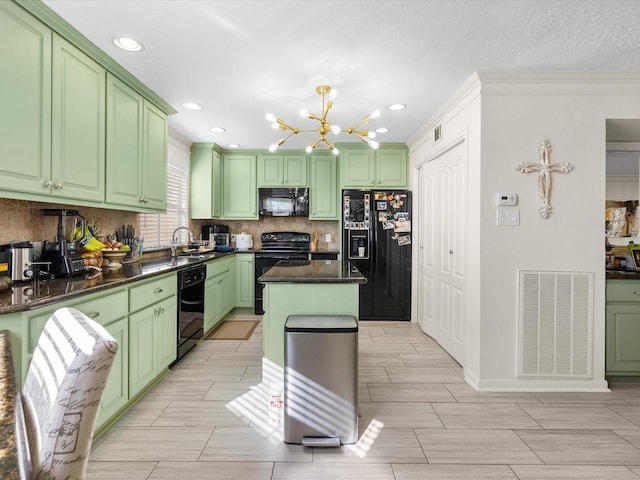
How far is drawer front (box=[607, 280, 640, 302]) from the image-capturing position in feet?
8.68

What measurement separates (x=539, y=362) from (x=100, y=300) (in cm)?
308

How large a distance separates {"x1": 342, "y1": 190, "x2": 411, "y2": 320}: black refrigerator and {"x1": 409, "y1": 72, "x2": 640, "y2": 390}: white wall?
1858 mm

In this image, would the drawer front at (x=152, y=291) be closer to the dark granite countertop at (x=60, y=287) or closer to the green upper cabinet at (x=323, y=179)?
the dark granite countertop at (x=60, y=287)

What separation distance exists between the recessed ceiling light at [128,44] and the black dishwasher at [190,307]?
171 centimetres

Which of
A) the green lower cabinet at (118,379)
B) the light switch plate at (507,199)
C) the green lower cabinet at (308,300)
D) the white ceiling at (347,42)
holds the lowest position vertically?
the green lower cabinet at (118,379)

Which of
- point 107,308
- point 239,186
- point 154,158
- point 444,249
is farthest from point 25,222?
point 444,249

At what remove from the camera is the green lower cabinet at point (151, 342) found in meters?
2.24

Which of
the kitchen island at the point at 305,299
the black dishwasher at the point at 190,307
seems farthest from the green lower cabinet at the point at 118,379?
the kitchen island at the point at 305,299

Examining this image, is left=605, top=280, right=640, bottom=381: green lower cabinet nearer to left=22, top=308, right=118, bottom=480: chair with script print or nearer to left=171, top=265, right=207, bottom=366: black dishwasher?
left=22, top=308, right=118, bottom=480: chair with script print

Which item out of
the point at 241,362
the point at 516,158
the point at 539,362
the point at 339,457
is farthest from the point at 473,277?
the point at 241,362

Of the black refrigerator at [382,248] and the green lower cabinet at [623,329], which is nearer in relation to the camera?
the green lower cabinet at [623,329]

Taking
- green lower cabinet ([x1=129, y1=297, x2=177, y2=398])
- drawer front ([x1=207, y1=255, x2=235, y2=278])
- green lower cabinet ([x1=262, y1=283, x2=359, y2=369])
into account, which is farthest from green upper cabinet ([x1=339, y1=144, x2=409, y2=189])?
green lower cabinet ([x1=129, y1=297, x2=177, y2=398])

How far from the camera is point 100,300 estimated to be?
187 cm

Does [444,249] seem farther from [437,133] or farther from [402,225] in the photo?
[437,133]
